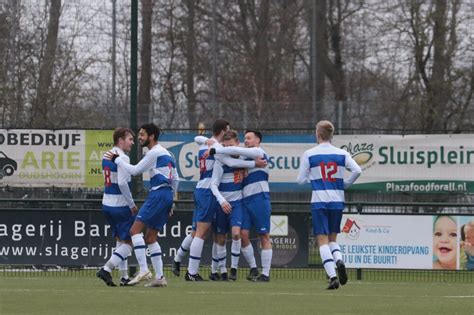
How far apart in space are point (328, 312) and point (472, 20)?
17934 millimetres

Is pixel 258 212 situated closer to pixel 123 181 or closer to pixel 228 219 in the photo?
pixel 228 219

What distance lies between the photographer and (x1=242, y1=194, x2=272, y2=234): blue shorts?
17.6 m

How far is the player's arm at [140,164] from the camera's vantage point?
1555 centimetres

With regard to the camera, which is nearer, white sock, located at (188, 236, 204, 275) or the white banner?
white sock, located at (188, 236, 204, 275)

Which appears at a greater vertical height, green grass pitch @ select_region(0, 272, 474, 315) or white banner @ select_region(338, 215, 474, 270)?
white banner @ select_region(338, 215, 474, 270)

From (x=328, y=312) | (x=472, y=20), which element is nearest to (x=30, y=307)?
(x=328, y=312)

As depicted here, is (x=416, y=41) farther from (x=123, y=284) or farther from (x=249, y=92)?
(x=123, y=284)

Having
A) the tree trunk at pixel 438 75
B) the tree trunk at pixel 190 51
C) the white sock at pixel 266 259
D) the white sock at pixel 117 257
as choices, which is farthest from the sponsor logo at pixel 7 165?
the white sock at pixel 117 257

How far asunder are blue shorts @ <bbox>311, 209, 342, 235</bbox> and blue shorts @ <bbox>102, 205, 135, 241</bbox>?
2425 millimetres

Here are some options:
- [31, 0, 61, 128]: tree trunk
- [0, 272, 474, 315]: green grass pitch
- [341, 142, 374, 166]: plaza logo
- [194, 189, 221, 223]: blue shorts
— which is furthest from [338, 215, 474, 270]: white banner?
[31, 0, 61, 128]: tree trunk

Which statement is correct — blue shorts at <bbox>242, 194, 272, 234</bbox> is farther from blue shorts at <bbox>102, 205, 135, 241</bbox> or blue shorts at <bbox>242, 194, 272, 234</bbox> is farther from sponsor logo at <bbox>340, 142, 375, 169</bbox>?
sponsor logo at <bbox>340, 142, 375, 169</bbox>

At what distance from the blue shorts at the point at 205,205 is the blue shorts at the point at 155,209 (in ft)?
5.55

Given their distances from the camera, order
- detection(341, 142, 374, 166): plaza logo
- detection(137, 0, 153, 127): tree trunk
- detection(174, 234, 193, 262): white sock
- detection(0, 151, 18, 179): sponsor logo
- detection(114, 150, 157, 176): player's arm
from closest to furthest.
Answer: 1. detection(114, 150, 157, 176): player's arm
2. detection(174, 234, 193, 262): white sock
3. detection(0, 151, 18, 179): sponsor logo
4. detection(341, 142, 374, 166): plaza logo
5. detection(137, 0, 153, 127): tree trunk

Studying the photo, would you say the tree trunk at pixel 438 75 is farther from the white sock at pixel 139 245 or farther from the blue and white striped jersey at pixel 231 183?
the white sock at pixel 139 245
